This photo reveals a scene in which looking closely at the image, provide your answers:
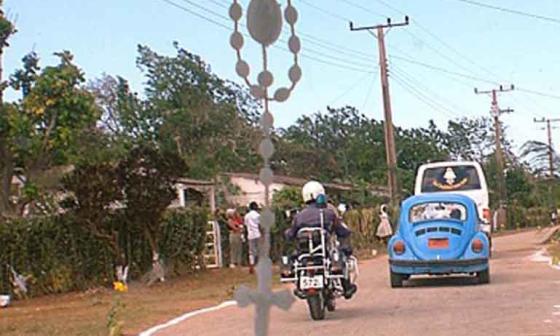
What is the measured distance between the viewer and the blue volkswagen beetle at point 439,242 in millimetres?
16031

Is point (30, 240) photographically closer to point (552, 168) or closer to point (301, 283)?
point (301, 283)

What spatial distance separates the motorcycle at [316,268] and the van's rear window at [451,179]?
46.3 feet

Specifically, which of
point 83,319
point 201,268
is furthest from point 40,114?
point 83,319

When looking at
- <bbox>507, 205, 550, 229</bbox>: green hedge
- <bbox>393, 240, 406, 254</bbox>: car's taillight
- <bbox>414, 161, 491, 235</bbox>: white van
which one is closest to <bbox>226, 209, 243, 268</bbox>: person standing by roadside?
<bbox>414, 161, 491, 235</bbox>: white van

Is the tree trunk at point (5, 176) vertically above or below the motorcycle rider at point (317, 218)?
above

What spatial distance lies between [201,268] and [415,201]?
27.0ft

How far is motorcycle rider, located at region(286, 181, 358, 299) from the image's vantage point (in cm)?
1209

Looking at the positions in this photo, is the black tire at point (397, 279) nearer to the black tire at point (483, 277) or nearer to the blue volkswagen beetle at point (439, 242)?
the blue volkswagen beetle at point (439, 242)

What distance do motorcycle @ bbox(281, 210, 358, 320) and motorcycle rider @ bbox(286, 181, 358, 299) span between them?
0.23 ft

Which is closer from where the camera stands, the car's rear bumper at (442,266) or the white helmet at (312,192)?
the white helmet at (312,192)

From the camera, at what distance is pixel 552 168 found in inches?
2655

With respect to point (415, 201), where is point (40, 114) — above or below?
above

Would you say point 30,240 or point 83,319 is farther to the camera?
point 30,240

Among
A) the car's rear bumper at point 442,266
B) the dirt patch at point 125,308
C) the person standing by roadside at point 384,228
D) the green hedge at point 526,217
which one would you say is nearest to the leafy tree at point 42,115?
the dirt patch at point 125,308
